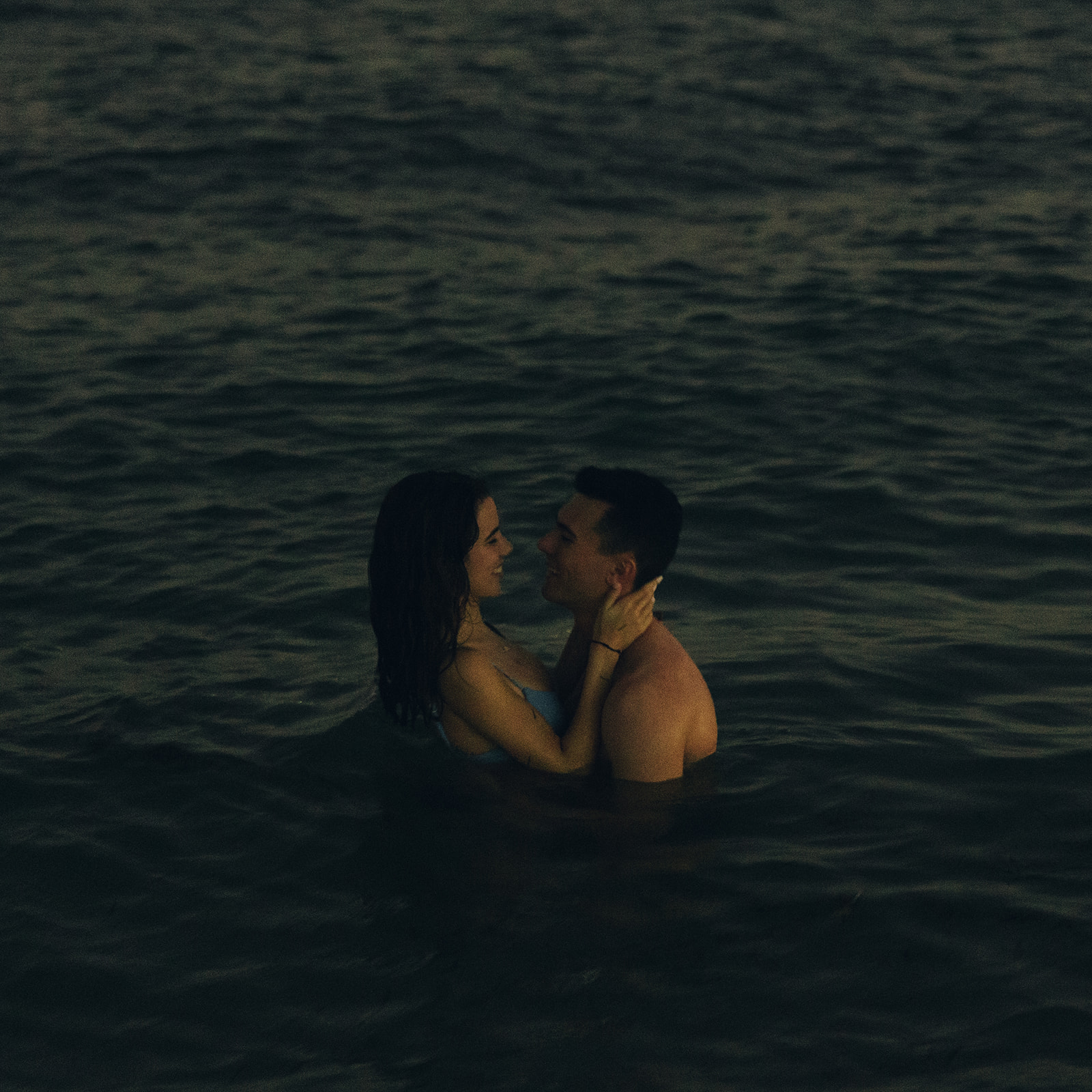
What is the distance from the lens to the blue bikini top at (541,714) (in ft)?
22.5

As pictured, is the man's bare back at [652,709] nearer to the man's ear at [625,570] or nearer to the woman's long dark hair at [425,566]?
the man's ear at [625,570]

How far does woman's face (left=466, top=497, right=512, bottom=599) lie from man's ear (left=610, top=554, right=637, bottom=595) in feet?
1.48

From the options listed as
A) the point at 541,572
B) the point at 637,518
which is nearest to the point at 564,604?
the point at 637,518

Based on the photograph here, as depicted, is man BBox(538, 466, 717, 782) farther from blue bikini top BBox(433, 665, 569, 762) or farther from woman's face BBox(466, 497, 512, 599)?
blue bikini top BBox(433, 665, 569, 762)

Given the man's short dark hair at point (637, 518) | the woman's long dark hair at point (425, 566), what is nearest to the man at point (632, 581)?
the man's short dark hair at point (637, 518)

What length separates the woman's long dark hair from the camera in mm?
6336

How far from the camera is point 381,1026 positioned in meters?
5.59

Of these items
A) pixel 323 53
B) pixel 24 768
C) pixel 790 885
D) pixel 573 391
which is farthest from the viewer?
pixel 323 53

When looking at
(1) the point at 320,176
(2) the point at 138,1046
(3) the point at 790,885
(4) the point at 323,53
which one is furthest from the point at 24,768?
(4) the point at 323,53

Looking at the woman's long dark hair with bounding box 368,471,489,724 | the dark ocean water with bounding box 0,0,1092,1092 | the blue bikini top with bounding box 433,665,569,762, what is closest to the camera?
the dark ocean water with bounding box 0,0,1092,1092

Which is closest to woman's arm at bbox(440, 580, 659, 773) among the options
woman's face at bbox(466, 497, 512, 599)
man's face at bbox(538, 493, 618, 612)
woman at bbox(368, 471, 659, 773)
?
woman at bbox(368, 471, 659, 773)

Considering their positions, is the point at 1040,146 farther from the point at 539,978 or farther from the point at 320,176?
the point at 539,978

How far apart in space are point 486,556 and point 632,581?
0.62m

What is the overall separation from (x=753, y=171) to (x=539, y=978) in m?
13.8
